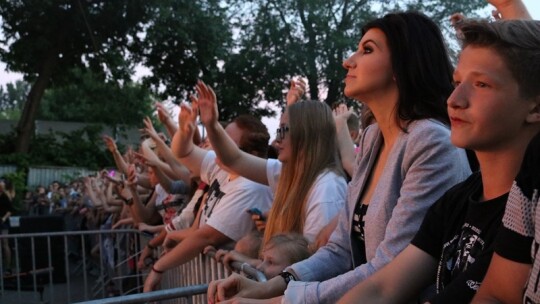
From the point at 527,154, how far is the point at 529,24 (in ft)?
1.31

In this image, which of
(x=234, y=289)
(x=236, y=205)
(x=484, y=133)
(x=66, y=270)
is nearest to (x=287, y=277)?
(x=234, y=289)

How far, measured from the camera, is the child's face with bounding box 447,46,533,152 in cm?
158

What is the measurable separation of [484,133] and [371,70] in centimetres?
80

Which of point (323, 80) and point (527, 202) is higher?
point (323, 80)

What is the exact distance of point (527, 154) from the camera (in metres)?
1.41

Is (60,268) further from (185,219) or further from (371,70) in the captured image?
(371,70)

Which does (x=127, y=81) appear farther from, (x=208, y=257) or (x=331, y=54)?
(x=208, y=257)

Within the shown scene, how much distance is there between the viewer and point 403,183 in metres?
2.09

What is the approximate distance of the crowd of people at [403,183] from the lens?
1574mm

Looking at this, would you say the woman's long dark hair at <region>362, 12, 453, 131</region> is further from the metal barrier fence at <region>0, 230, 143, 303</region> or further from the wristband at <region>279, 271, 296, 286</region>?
the metal barrier fence at <region>0, 230, 143, 303</region>

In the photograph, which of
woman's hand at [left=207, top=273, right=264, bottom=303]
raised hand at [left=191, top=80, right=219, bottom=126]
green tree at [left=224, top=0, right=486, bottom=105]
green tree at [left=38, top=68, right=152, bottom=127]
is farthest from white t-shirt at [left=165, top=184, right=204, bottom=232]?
green tree at [left=38, top=68, right=152, bottom=127]

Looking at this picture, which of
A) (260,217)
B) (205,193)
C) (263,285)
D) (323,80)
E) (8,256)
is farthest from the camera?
(323,80)

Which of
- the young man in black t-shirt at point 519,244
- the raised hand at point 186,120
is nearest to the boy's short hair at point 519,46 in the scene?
the young man in black t-shirt at point 519,244

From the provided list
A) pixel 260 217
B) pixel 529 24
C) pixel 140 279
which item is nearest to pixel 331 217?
pixel 260 217
